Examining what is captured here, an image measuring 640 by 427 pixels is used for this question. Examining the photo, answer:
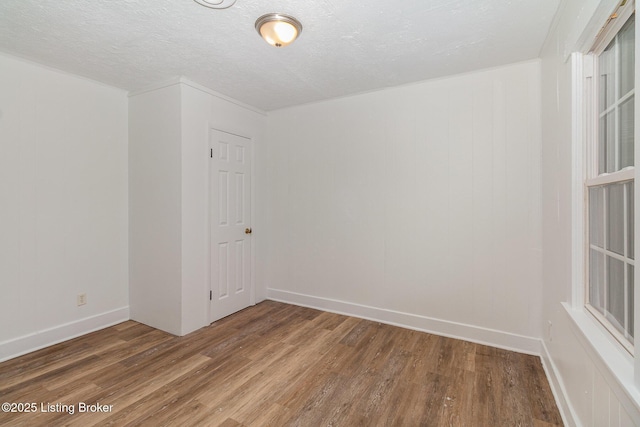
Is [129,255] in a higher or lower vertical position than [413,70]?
lower

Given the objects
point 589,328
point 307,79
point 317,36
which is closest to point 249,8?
point 317,36

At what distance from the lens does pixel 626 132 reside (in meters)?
1.26

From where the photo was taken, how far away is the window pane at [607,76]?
1390 millimetres

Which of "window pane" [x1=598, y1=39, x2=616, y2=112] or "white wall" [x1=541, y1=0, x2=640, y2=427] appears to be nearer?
"white wall" [x1=541, y1=0, x2=640, y2=427]

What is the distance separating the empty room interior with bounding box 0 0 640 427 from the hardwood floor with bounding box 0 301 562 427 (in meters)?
0.02

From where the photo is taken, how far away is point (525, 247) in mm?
2566

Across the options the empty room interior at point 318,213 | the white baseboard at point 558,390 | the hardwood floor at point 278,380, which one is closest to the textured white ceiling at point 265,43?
the empty room interior at point 318,213

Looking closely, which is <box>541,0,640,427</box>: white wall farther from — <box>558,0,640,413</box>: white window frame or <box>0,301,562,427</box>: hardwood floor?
<box>0,301,562,427</box>: hardwood floor

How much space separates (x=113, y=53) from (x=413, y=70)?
2.63 m

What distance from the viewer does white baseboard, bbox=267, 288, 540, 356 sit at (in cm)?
A: 259

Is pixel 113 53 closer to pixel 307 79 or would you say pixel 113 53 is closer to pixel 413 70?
pixel 307 79

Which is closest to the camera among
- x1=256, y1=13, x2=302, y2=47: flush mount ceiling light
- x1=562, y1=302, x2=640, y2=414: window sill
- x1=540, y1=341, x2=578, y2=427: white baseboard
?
x1=562, y1=302, x2=640, y2=414: window sill

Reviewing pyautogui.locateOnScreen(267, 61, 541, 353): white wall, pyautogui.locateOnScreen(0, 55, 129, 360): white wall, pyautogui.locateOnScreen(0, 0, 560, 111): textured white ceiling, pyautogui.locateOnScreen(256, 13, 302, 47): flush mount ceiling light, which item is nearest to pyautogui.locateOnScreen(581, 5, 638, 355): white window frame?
pyautogui.locateOnScreen(0, 0, 560, 111): textured white ceiling

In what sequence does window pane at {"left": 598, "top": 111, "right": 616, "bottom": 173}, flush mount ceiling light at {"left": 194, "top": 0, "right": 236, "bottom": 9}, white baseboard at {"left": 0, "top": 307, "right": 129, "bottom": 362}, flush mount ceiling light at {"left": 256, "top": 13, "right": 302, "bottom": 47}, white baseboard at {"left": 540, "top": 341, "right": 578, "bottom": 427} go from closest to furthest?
window pane at {"left": 598, "top": 111, "right": 616, "bottom": 173}, white baseboard at {"left": 540, "top": 341, "right": 578, "bottom": 427}, flush mount ceiling light at {"left": 194, "top": 0, "right": 236, "bottom": 9}, flush mount ceiling light at {"left": 256, "top": 13, "right": 302, "bottom": 47}, white baseboard at {"left": 0, "top": 307, "right": 129, "bottom": 362}
